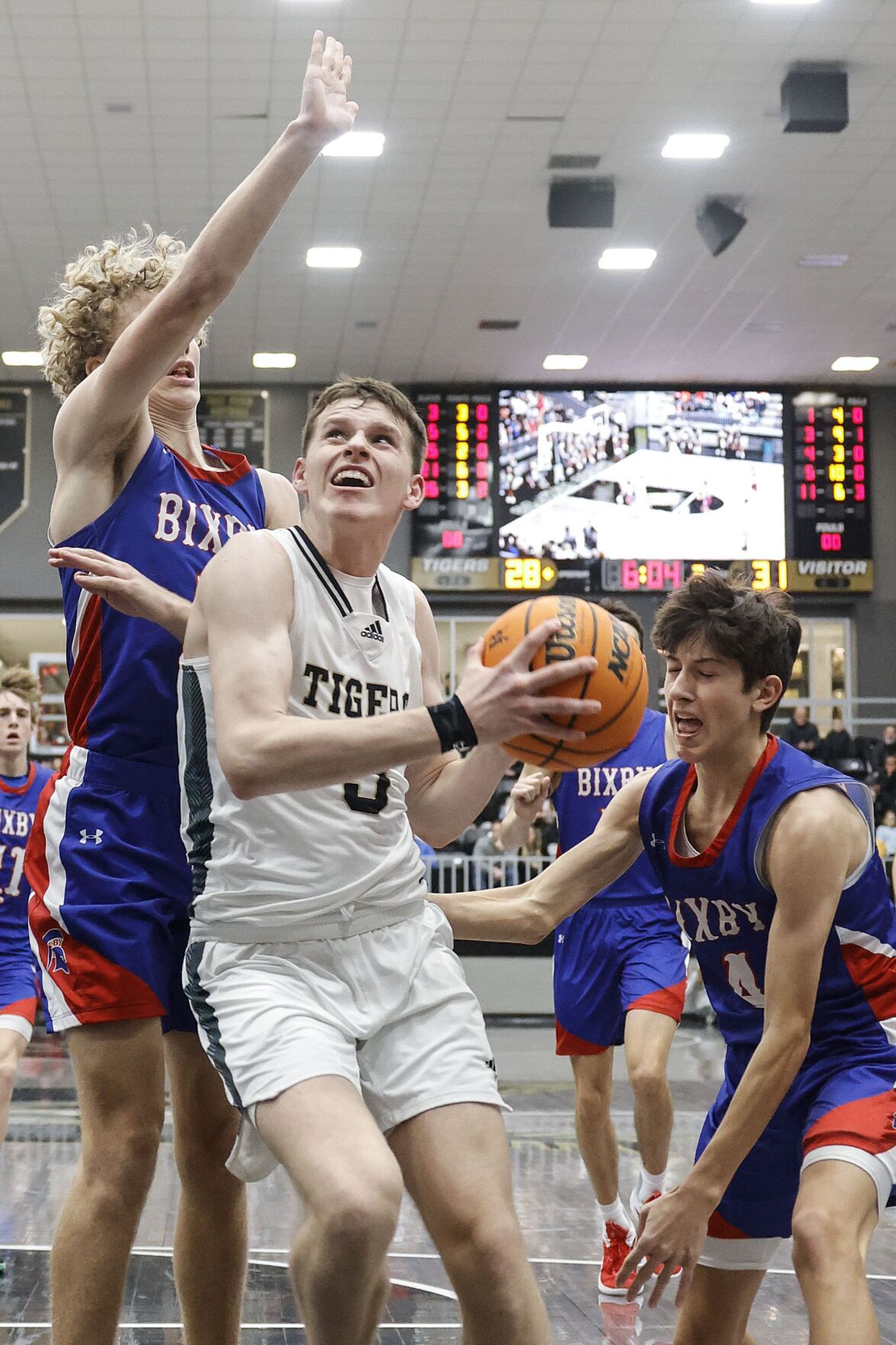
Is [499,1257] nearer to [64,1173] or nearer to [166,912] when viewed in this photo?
[166,912]

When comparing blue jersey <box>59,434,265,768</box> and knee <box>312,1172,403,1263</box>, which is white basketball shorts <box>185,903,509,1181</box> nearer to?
knee <box>312,1172,403,1263</box>

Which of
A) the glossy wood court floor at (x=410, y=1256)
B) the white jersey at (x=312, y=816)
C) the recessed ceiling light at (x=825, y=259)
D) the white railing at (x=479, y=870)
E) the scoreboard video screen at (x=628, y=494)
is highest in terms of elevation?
the recessed ceiling light at (x=825, y=259)

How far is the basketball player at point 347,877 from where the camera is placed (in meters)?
2.21

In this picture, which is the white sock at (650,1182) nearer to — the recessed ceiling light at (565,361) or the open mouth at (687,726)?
the open mouth at (687,726)

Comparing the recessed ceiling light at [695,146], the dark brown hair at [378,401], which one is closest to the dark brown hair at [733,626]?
the dark brown hair at [378,401]

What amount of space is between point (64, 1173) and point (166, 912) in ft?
13.2

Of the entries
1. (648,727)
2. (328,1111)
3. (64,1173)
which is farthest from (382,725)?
(64,1173)

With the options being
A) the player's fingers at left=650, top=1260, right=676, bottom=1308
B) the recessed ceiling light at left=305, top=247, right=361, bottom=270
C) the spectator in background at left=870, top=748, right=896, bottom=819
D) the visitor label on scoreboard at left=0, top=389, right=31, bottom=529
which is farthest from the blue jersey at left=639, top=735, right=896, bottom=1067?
the visitor label on scoreboard at left=0, top=389, right=31, bottom=529

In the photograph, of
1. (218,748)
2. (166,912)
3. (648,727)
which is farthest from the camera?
(648,727)

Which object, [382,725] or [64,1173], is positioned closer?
[382,725]

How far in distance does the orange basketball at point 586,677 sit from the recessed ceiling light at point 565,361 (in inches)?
525

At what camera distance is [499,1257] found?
2291mm

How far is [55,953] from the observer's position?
284 centimetres

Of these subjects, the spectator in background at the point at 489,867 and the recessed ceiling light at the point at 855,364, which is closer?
the spectator in background at the point at 489,867
